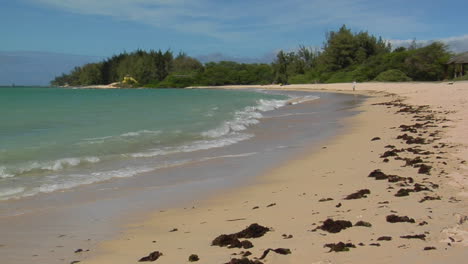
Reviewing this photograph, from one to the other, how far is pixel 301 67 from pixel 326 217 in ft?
328

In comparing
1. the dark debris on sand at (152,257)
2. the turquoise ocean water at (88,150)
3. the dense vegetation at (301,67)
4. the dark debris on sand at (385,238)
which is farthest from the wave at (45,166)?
the dense vegetation at (301,67)

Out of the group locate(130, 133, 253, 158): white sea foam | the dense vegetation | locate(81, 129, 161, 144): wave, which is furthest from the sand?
the dense vegetation

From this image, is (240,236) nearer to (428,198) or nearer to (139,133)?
(428,198)

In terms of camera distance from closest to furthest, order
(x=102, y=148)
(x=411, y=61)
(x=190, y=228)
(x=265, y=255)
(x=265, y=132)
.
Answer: (x=265, y=255) → (x=190, y=228) → (x=102, y=148) → (x=265, y=132) → (x=411, y=61)

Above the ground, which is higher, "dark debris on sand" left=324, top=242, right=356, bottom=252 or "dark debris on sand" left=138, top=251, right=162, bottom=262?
"dark debris on sand" left=324, top=242, right=356, bottom=252

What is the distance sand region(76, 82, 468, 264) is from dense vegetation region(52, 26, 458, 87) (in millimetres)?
56695

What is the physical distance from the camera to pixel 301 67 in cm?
10244

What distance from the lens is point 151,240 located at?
459cm

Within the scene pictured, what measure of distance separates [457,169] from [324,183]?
209 cm

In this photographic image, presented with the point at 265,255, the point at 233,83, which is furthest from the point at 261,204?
the point at 233,83

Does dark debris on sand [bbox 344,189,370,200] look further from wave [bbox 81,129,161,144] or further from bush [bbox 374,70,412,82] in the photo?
bush [bbox 374,70,412,82]

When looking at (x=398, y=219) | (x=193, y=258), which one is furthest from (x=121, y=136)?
(x=398, y=219)

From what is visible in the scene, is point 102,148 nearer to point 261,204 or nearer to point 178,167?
point 178,167

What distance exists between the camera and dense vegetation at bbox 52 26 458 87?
6347cm
